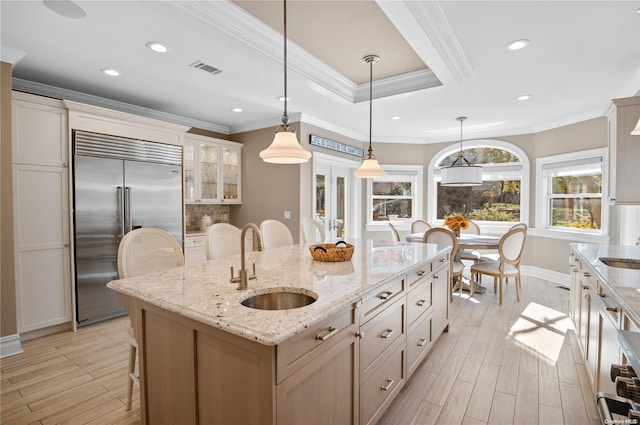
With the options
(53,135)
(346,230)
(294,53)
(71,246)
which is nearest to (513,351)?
(294,53)

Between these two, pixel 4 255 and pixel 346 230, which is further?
pixel 346 230

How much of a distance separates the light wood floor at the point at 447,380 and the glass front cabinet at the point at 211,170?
203 centimetres

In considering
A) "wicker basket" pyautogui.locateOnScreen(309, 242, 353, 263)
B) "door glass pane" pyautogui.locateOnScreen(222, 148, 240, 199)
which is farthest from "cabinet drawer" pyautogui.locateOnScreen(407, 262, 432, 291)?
"door glass pane" pyautogui.locateOnScreen(222, 148, 240, 199)

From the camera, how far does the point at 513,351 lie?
2916 mm

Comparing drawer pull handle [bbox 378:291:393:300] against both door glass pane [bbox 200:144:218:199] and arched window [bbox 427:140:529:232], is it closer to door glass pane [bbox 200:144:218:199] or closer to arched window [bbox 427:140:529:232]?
door glass pane [bbox 200:144:218:199]

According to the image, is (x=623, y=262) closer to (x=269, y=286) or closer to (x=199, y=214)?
(x=269, y=286)

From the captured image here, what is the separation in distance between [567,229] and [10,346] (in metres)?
7.30

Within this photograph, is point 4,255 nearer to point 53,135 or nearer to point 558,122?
point 53,135

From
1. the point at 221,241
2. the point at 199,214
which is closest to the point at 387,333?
the point at 221,241

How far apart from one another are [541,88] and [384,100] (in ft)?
5.99

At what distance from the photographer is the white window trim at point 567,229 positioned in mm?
4656

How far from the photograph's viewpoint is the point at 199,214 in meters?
5.23

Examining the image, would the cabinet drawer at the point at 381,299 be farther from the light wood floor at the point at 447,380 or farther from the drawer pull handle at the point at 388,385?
the light wood floor at the point at 447,380

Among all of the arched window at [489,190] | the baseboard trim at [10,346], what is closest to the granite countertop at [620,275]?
the arched window at [489,190]
